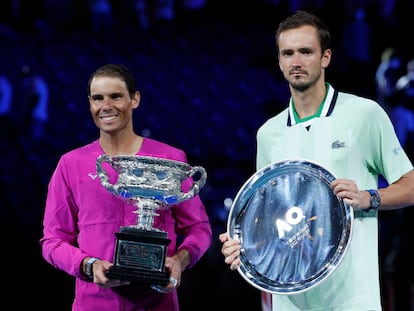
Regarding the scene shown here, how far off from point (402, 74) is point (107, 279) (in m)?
5.39

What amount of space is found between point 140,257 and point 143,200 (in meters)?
0.17

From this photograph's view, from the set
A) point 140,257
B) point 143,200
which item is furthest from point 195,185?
point 140,257

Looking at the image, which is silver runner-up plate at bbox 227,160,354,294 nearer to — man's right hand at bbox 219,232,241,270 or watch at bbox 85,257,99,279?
man's right hand at bbox 219,232,241,270

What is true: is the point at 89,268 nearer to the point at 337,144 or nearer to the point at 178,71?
the point at 337,144

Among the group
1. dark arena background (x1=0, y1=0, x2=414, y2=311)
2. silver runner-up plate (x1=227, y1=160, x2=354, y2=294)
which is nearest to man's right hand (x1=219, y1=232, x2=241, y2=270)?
silver runner-up plate (x1=227, y1=160, x2=354, y2=294)

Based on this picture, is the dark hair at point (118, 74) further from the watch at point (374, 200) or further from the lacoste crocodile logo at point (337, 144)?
the watch at point (374, 200)

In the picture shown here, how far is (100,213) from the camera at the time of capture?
7.56ft

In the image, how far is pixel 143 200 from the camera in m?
2.20

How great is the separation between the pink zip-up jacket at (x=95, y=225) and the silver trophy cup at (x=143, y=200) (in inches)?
3.8

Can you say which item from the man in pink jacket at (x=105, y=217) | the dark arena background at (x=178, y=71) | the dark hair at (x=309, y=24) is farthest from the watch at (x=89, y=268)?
the dark arena background at (x=178, y=71)

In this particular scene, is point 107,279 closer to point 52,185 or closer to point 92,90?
point 52,185

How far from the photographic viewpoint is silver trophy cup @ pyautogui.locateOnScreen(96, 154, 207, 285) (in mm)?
2143

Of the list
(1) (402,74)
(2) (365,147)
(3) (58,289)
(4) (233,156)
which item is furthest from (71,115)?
(2) (365,147)

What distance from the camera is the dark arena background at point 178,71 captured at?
640 centimetres
